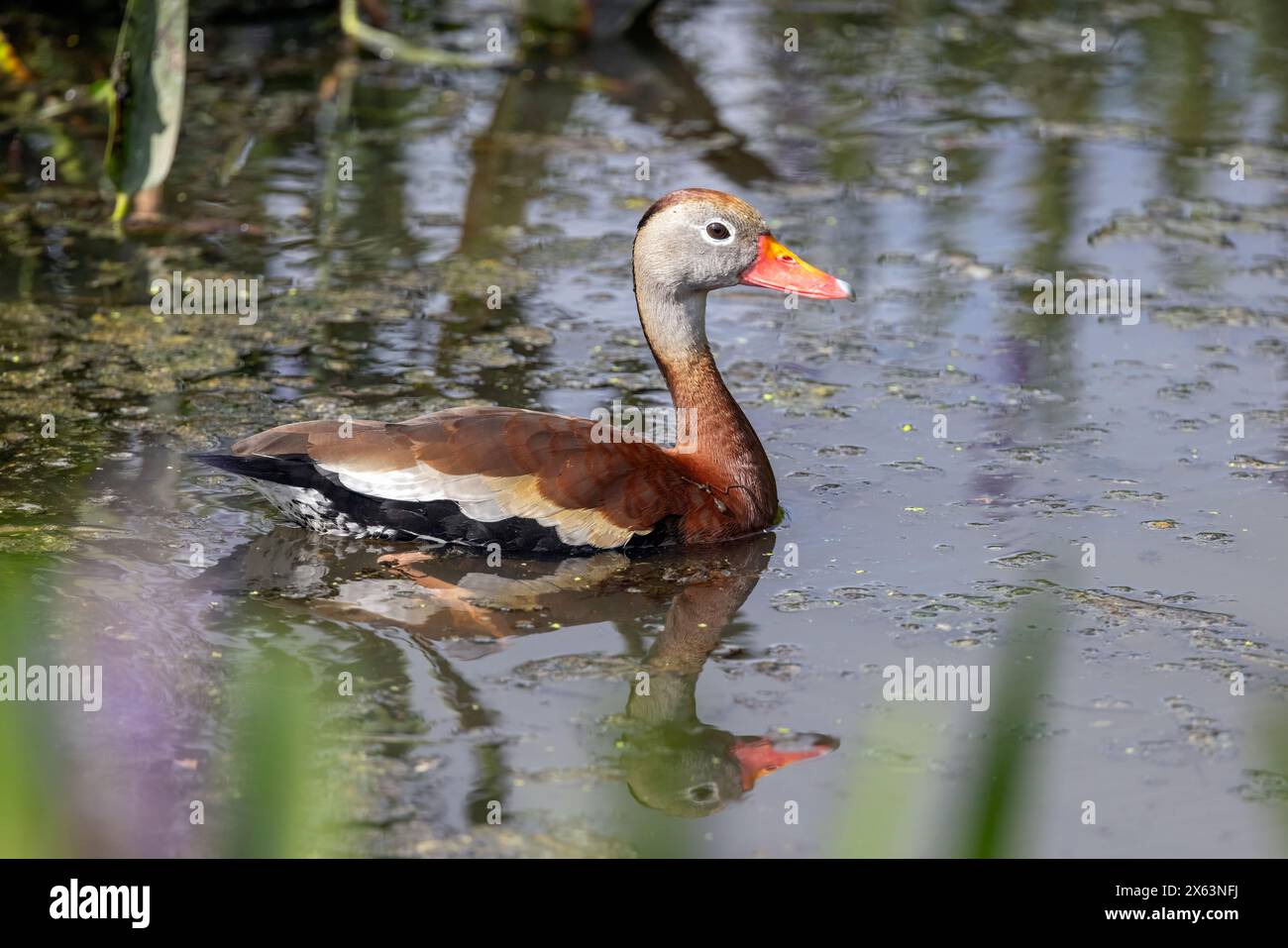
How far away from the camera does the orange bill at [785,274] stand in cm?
589

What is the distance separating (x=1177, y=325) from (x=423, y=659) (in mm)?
4215

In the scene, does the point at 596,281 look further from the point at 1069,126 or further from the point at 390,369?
the point at 1069,126

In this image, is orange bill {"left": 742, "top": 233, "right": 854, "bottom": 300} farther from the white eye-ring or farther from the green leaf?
the green leaf

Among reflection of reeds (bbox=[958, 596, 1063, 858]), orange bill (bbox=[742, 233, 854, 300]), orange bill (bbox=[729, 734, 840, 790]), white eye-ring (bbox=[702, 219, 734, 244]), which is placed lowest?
orange bill (bbox=[729, 734, 840, 790])

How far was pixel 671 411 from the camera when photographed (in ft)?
21.5

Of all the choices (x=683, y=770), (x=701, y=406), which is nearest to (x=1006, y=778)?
(x=683, y=770)

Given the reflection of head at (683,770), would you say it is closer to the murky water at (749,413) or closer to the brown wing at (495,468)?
the murky water at (749,413)

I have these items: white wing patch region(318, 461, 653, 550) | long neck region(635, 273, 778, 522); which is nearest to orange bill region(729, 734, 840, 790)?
white wing patch region(318, 461, 653, 550)

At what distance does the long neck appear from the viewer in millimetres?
5625

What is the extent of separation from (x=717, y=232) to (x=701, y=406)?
589 mm

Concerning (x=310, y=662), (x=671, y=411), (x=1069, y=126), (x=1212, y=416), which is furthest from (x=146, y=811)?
(x=1069, y=126)

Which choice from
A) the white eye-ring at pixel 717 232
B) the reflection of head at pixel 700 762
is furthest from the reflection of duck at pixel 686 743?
the white eye-ring at pixel 717 232

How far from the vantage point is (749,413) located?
6.69 m

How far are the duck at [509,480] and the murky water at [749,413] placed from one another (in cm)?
12
